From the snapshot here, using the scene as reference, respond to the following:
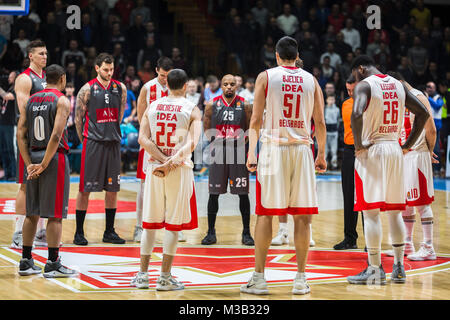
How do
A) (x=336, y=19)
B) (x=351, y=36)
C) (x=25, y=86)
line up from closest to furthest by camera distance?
(x=25, y=86)
(x=351, y=36)
(x=336, y=19)

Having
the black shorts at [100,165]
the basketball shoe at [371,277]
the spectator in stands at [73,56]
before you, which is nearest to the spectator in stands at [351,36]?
the spectator in stands at [73,56]

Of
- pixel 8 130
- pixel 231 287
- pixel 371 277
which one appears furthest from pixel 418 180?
pixel 8 130

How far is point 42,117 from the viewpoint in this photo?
653cm

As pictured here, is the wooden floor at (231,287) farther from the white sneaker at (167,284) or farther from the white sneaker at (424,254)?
the white sneaker at (424,254)

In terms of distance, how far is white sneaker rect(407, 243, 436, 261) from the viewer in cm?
754

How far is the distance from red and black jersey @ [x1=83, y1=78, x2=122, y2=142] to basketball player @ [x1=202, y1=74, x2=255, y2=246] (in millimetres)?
1171

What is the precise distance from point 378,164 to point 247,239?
259 cm

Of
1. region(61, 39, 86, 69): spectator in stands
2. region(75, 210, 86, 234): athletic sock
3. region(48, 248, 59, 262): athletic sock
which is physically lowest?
region(48, 248, 59, 262): athletic sock

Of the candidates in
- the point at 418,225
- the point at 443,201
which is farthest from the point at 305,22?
the point at 418,225

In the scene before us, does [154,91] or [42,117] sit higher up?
[154,91]

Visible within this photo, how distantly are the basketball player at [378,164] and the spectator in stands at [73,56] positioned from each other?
466 inches

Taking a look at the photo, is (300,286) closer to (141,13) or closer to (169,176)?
(169,176)

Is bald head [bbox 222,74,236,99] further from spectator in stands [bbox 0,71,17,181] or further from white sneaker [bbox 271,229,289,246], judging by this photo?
spectator in stands [bbox 0,71,17,181]

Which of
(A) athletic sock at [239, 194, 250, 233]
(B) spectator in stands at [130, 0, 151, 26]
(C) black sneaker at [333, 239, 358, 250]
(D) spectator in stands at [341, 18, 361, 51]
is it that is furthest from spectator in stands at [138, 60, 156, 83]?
(C) black sneaker at [333, 239, 358, 250]
